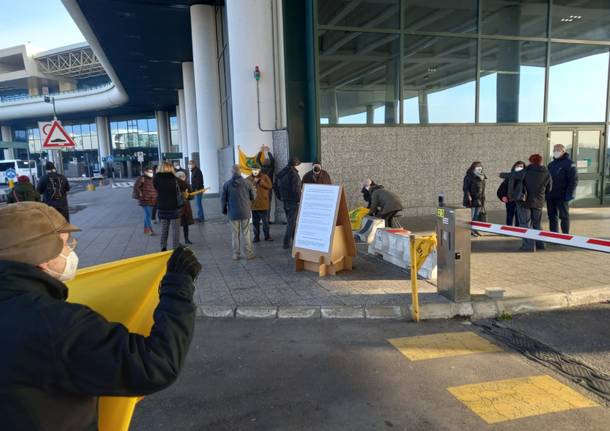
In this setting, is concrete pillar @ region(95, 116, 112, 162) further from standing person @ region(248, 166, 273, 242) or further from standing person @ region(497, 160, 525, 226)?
Result: standing person @ region(497, 160, 525, 226)

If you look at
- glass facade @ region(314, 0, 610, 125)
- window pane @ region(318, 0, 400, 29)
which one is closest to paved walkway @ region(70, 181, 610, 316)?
glass facade @ region(314, 0, 610, 125)

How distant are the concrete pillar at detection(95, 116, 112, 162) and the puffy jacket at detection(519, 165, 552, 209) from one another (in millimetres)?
63561

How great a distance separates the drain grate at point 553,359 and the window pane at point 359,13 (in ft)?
31.0

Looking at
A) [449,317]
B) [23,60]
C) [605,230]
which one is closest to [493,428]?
[449,317]

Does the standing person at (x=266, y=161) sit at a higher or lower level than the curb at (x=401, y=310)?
higher

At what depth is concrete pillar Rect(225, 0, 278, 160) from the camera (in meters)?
12.2

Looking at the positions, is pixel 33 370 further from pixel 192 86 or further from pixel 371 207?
pixel 192 86

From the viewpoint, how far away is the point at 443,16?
43.5 ft

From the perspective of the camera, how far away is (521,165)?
32.3 feet

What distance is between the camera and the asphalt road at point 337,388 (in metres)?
3.41

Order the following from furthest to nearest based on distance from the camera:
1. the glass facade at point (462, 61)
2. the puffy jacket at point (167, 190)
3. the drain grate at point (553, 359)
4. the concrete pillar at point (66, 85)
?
the concrete pillar at point (66, 85), the glass facade at point (462, 61), the puffy jacket at point (167, 190), the drain grate at point (553, 359)

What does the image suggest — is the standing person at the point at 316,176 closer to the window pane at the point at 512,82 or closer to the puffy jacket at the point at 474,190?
the puffy jacket at the point at 474,190

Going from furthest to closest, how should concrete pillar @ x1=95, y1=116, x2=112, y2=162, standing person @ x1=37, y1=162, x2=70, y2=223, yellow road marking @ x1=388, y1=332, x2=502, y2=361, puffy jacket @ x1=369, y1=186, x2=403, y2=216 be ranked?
concrete pillar @ x1=95, y1=116, x2=112, y2=162, standing person @ x1=37, y1=162, x2=70, y2=223, puffy jacket @ x1=369, y1=186, x2=403, y2=216, yellow road marking @ x1=388, y1=332, x2=502, y2=361

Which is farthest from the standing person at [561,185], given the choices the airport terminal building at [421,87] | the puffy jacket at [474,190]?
the airport terminal building at [421,87]
